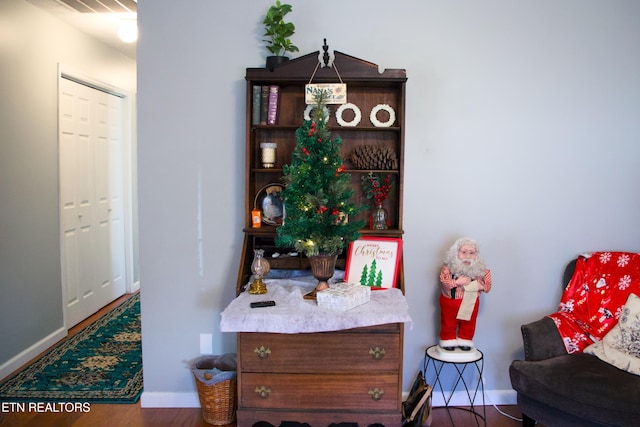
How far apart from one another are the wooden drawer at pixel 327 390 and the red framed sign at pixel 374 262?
47cm

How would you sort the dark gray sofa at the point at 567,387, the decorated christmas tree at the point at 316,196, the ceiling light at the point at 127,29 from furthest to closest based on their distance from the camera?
the ceiling light at the point at 127,29, the decorated christmas tree at the point at 316,196, the dark gray sofa at the point at 567,387

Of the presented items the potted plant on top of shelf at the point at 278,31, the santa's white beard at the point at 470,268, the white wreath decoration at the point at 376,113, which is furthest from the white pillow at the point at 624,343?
the potted plant on top of shelf at the point at 278,31

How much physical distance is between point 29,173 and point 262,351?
2.38 m

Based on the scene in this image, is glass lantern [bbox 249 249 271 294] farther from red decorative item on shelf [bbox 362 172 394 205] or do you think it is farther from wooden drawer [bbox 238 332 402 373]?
red decorative item on shelf [bbox 362 172 394 205]

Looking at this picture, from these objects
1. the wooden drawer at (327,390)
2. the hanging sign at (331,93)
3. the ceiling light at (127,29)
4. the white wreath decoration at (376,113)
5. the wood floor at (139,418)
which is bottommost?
the wood floor at (139,418)

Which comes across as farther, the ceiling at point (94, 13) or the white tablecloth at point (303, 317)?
the ceiling at point (94, 13)

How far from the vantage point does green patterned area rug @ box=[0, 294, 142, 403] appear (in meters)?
2.96

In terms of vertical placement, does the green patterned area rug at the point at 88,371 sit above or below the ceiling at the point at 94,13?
below

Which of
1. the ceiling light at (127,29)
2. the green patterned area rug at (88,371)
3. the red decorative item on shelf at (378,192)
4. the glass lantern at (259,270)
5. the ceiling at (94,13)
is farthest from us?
the ceiling light at (127,29)

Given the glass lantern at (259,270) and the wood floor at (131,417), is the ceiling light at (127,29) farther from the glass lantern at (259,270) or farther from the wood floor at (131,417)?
the wood floor at (131,417)

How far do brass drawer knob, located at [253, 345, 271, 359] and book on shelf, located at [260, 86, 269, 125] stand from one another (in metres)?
1.09

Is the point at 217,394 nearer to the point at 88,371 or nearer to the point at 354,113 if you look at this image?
the point at 88,371

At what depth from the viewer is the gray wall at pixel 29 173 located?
10.8 feet

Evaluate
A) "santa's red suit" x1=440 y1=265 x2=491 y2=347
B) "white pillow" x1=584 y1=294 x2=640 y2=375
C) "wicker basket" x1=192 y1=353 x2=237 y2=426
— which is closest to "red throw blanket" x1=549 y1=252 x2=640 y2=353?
"white pillow" x1=584 y1=294 x2=640 y2=375
